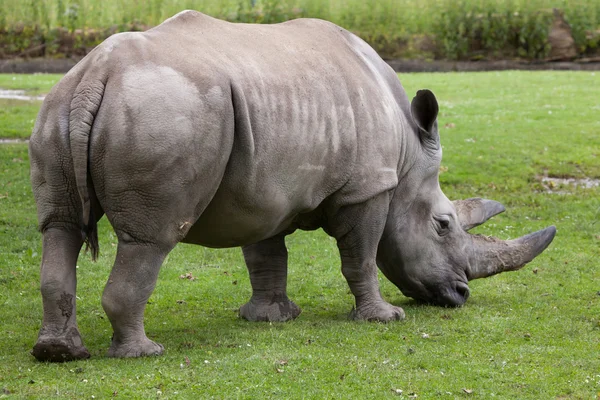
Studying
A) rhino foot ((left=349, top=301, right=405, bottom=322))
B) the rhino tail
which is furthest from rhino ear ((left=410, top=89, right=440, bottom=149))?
the rhino tail

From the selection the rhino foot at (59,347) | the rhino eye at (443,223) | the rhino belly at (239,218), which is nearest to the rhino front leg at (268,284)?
the rhino belly at (239,218)

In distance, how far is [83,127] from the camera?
6.38 m

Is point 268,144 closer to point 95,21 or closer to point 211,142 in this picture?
point 211,142

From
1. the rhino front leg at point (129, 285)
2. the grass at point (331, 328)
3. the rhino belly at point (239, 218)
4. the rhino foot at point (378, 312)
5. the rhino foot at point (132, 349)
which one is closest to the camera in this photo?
the grass at point (331, 328)

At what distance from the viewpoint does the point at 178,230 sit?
6.75m

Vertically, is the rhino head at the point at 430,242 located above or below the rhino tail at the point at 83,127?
below

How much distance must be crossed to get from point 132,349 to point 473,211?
3627 mm

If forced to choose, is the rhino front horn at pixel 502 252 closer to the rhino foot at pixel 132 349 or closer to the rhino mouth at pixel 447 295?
the rhino mouth at pixel 447 295

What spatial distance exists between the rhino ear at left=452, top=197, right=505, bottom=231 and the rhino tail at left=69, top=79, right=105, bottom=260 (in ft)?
12.6

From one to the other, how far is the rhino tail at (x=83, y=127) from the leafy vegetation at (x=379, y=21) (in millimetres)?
21763

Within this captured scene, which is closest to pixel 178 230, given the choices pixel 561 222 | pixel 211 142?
pixel 211 142

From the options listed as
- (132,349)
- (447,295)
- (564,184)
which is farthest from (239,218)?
(564,184)

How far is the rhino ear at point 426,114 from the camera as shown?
8544mm

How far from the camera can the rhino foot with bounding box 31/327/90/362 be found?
676 centimetres
